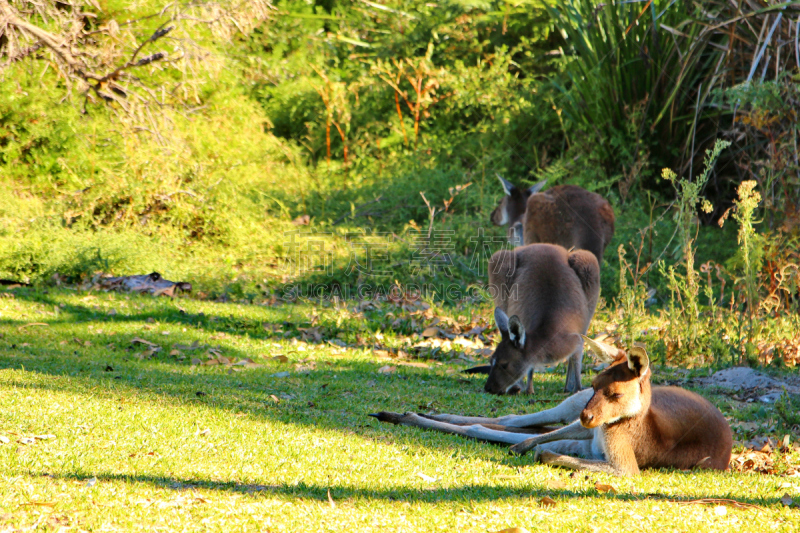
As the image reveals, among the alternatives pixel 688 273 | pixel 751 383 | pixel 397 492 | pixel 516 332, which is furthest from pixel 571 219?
pixel 397 492

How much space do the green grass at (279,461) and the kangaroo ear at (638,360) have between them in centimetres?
56

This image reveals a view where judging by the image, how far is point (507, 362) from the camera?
5.41m

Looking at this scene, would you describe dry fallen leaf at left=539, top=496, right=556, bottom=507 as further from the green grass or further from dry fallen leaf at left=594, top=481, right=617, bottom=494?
dry fallen leaf at left=594, top=481, right=617, bottom=494

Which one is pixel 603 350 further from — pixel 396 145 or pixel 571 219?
pixel 396 145

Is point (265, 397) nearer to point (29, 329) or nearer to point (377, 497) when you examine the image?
point (377, 497)

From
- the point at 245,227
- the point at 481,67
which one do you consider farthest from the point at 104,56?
the point at 481,67

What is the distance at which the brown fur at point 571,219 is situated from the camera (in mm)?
8125

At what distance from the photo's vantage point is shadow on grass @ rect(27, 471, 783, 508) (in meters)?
3.18

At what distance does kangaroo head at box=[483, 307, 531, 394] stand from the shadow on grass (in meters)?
1.93

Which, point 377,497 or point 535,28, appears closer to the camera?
point 377,497

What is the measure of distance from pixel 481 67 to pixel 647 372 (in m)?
11.6

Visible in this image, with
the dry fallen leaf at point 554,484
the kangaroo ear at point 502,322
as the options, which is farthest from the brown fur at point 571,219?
the dry fallen leaf at point 554,484

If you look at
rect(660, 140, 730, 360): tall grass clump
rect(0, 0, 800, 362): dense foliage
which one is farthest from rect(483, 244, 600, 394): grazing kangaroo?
rect(660, 140, 730, 360): tall grass clump

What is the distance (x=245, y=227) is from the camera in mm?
10594
